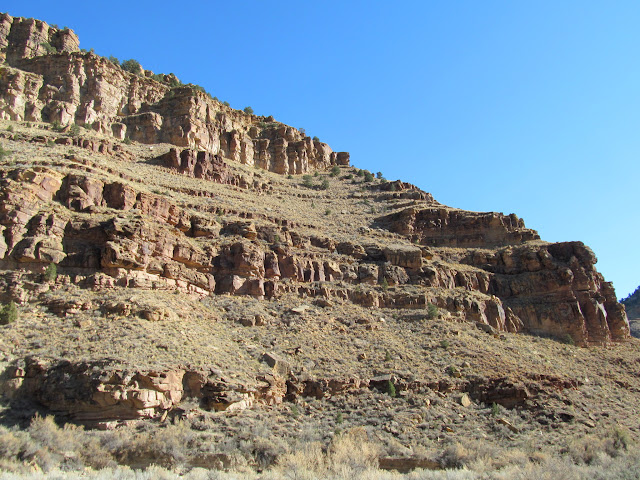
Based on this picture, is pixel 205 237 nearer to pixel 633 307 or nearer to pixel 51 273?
pixel 51 273

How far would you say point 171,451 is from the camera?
16.4 m

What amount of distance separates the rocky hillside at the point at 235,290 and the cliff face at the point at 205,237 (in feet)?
0.43

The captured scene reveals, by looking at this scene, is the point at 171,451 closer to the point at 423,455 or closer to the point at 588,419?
the point at 423,455

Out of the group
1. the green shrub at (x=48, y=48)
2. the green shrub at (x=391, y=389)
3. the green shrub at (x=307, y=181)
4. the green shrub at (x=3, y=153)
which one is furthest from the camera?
the green shrub at (x=307, y=181)

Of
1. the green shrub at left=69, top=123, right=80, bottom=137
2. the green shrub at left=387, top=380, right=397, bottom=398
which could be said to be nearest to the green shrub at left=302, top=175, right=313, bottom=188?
the green shrub at left=69, top=123, right=80, bottom=137

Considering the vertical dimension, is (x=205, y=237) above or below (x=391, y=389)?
above

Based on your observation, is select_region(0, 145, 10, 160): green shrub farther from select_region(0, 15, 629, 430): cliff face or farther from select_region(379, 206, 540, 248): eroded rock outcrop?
select_region(379, 206, 540, 248): eroded rock outcrop

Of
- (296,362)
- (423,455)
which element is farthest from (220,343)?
(423,455)

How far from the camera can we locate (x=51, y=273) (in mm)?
24156

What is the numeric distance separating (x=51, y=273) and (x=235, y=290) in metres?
10.9

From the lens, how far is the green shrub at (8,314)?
816 inches

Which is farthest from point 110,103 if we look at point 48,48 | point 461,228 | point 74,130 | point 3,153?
point 461,228

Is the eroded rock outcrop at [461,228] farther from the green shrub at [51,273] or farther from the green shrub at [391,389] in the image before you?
the green shrub at [51,273]

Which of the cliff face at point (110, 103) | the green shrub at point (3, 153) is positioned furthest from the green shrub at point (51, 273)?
the cliff face at point (110, 103)
